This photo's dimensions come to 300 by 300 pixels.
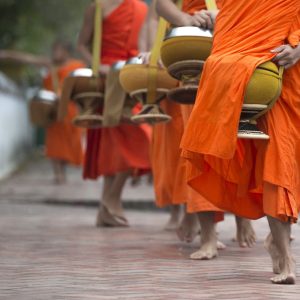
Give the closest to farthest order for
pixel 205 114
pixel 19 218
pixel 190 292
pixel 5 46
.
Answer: pixel 190 292 → pixel 205 114 → pixel 19 218 → pixel 5 46

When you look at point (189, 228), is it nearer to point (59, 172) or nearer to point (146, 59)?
point (146, 59)

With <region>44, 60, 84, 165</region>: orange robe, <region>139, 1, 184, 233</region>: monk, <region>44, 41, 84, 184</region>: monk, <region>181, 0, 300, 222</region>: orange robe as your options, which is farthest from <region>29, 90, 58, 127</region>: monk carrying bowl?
<region>181, 0, 300, 222</region>: orange robe

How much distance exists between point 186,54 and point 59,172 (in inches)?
406

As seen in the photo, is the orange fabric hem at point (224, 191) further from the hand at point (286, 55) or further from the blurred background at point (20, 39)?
the blurred background at point (20, 39)

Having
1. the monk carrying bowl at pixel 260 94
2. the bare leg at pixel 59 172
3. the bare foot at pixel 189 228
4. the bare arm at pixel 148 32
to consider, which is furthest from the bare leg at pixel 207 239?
the bare leg at pixel 59 172

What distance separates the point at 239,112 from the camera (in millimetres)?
5285

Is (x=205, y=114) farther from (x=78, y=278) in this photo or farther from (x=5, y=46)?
(x=5, y=46)

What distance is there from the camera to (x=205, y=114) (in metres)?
5.45

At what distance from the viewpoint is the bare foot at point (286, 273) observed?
211 inches

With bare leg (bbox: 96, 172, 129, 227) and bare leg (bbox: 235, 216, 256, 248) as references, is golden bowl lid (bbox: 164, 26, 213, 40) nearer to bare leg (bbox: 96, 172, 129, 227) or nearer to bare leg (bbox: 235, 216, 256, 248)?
bare leg (bbox: 235, 216, 256, 248)

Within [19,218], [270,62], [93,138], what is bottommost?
[19,218]

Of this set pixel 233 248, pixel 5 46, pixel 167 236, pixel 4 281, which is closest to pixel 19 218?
pixel 167 236

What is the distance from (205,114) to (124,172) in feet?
11.9

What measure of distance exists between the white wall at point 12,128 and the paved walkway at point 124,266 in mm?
9018
